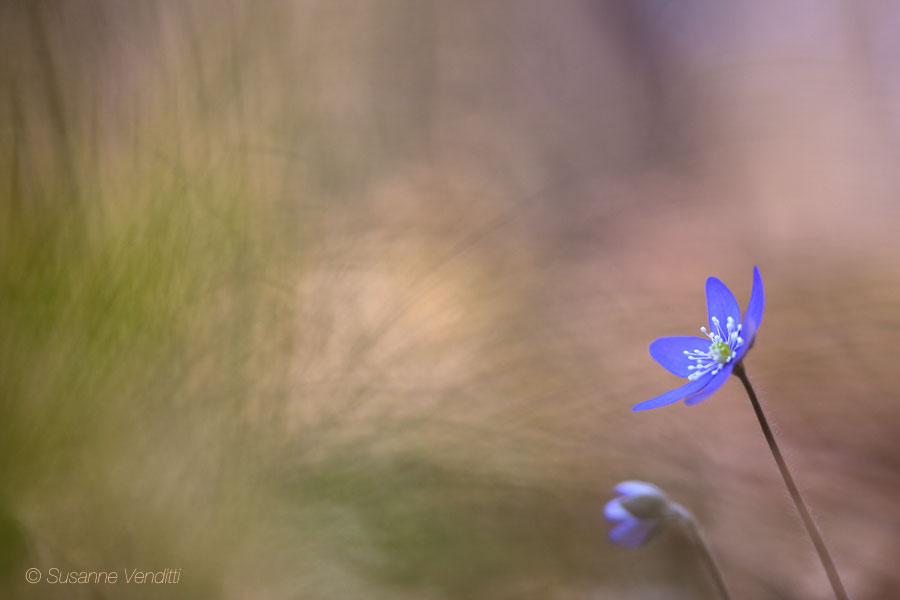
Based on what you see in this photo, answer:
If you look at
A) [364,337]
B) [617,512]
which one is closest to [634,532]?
[617,512]

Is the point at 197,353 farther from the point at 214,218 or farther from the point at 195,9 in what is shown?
the point at 195,9

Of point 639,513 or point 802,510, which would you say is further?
point 639,513

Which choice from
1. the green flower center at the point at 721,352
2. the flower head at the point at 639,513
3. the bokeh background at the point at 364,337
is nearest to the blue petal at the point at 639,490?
the flower head at the point at 639,513

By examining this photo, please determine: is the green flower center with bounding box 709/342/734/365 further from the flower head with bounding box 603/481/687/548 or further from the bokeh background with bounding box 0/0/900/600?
the bokeh background with bounding box 0/0/900/600

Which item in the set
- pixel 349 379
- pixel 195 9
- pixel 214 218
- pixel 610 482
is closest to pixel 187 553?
pixel 349 379

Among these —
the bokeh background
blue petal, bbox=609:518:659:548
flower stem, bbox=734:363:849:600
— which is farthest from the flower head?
the bokeh background

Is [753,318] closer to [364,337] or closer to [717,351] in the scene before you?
[717,351]
